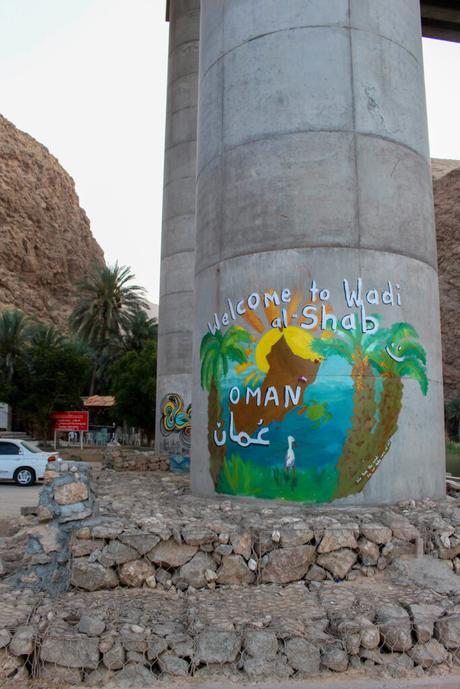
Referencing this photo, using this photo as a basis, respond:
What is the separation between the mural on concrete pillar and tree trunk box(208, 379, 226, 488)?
16 cm

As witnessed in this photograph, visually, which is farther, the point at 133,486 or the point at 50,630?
the point at 133,486

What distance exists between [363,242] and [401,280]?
2.90 feet

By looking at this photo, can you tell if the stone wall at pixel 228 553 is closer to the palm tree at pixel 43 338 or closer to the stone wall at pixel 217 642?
the stone wall at pixel 217 642

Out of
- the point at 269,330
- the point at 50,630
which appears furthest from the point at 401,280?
the point at 50,630

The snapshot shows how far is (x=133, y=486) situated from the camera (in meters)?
12.7

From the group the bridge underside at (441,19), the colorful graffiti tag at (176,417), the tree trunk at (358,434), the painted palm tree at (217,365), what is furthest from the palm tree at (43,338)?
the tree trunk at (358,434)

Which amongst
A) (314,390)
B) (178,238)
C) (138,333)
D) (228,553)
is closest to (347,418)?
(314,390)

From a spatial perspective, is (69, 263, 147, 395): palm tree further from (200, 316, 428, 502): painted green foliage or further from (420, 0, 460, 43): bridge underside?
(200, 316, 428, 502): painted green foliage

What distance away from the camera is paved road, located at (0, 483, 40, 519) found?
49.2 ft

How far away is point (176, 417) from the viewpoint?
23500 mm

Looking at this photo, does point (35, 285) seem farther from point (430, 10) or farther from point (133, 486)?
point (133, 486)

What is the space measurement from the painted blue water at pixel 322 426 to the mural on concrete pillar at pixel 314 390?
0.05 ft

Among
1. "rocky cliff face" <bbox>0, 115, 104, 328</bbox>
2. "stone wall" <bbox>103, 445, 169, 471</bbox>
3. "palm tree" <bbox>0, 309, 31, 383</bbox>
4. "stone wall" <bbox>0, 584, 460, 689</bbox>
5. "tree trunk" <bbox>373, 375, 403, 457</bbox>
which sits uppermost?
"rocky cliff face" <bbox>0, 115, 104, 328</bbox>

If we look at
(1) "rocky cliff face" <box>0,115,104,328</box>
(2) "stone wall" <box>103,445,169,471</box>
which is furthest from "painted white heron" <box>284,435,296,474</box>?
(1) "rocky cliff face" <box>0,115,104,328</box>
